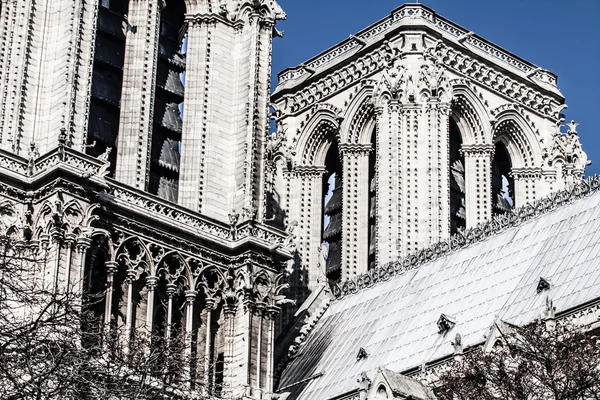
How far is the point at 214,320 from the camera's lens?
Answer: 49625 millimetres

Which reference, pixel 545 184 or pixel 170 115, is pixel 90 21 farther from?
pixel 545 184

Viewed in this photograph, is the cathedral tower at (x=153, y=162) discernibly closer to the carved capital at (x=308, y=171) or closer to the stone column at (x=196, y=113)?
the stone column at (x=196, y=113)

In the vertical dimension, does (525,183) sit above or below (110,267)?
above

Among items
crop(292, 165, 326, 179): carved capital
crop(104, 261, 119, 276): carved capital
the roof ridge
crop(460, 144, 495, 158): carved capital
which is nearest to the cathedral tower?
crop(104, 261, 119, 276): carved capital

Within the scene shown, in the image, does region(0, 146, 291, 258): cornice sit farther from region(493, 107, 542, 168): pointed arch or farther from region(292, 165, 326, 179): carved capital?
region(493, 107, 542, 168): pointed arch

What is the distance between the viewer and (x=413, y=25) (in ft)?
214

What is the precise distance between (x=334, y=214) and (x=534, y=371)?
3424cm

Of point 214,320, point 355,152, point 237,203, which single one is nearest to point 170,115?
point 237,203

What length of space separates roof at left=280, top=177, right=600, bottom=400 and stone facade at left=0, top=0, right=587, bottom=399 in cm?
231

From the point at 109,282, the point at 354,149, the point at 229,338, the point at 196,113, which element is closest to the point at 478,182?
the point at 354,149

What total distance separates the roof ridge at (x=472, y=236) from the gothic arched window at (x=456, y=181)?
7.58m

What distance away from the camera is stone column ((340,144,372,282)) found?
2506 inches

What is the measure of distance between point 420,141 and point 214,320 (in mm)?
16391

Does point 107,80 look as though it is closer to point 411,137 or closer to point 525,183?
point 411,137
